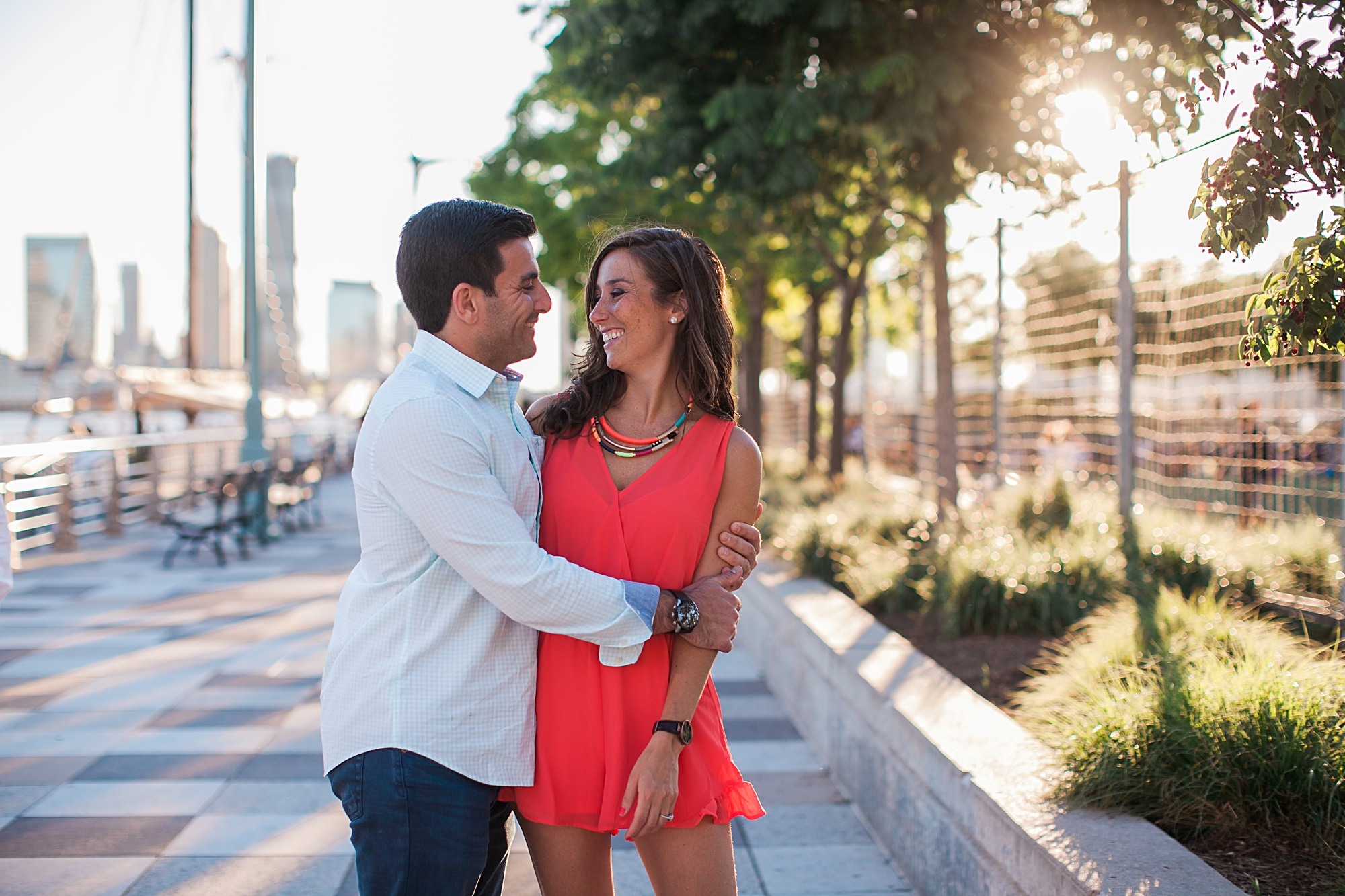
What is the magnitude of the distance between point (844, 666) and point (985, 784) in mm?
1657

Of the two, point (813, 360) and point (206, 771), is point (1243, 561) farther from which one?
point (813, 360)

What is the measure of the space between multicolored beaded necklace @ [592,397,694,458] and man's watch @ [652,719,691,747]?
1.84 feet

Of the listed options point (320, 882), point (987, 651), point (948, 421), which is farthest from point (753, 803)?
point (948, 421)

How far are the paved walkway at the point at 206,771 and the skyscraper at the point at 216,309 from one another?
7111 centimetres

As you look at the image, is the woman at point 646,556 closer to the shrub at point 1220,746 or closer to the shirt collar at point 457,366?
the shirt collar at point 457,366

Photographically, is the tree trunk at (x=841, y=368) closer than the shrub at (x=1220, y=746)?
No

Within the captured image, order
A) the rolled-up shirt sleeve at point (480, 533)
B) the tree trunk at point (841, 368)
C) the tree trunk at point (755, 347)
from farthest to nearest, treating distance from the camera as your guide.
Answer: the tree trunk at point (755, 347), the tree trunk at point (841, 368), the rolled-up shirt sleeve at point (480, 533)

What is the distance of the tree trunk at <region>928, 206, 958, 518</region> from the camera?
942cm

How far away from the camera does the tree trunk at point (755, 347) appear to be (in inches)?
699

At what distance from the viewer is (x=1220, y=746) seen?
126 inches

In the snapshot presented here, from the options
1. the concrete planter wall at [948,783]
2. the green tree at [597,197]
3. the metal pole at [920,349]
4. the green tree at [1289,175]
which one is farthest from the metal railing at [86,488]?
the green tree at [1289,175]

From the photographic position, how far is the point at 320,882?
3920 millimetres

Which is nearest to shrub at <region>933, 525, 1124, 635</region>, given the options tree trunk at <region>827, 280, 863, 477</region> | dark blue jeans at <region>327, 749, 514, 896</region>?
dark blue jeans at <region>327, 749, 514, 896</region>

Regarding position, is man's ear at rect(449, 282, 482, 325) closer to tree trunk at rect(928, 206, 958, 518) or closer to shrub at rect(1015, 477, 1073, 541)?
shrub at rect(1015, 477, 1073, 541)
